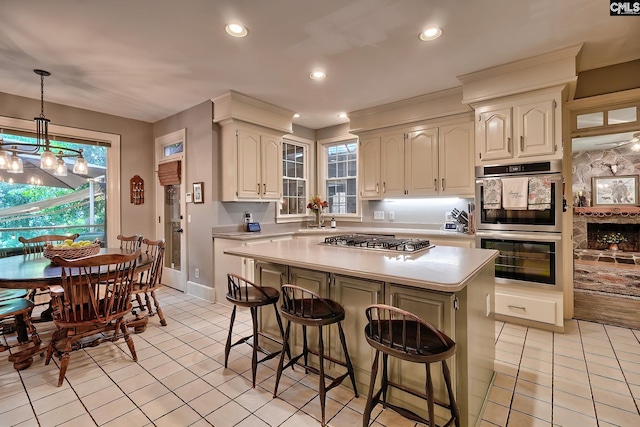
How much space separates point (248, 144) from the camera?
4.25m

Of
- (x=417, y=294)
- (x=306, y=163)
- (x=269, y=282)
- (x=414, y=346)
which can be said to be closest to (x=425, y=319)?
(x=417, y=294)

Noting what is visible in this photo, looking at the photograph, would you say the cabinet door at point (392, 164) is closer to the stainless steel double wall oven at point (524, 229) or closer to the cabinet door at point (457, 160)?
the cabinet door at point (457, 160)

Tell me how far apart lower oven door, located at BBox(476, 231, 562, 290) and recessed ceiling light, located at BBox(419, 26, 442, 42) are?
2128mm

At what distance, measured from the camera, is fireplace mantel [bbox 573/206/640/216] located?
270 inches

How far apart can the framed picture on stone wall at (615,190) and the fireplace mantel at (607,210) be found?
176 mm

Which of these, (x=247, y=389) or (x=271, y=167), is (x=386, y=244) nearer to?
(x=247, y=389)

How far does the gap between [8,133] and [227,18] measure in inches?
140

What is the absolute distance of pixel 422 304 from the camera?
171 centimetres

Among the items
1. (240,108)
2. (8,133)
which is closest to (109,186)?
(8,133)

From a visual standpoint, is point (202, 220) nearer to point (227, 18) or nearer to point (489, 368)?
point (227, 18)

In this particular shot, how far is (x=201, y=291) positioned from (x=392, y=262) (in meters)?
3.29

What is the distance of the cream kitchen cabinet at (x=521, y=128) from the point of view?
2.99 m

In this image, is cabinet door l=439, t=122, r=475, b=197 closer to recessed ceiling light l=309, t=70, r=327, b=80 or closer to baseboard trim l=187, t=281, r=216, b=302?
recessed ceiling light l=309, t=70, r=327, b=80

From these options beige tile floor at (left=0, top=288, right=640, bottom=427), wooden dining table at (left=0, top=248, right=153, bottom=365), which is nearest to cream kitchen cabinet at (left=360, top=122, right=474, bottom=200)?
beige tile floor at (left=0, top=288, right=640, bottom=427)
